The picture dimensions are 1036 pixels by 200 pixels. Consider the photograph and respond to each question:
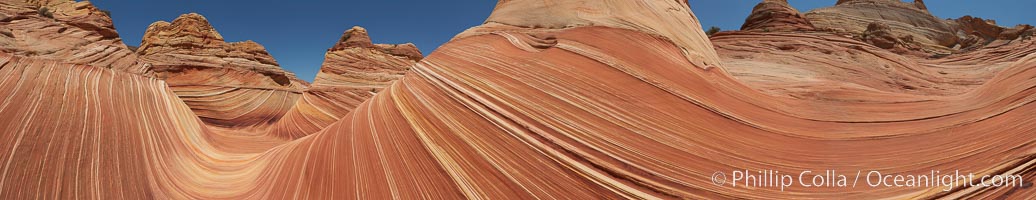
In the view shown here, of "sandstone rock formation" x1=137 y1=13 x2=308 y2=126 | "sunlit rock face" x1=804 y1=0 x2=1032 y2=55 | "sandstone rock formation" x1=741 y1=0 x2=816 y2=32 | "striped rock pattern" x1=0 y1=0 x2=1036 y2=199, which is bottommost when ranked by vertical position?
Result: "striped rock pattern" x1=0 y1=0 x2=1036 y2=199

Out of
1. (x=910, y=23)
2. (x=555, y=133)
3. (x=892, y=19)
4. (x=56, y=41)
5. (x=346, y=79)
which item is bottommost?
(x=555, y=133)

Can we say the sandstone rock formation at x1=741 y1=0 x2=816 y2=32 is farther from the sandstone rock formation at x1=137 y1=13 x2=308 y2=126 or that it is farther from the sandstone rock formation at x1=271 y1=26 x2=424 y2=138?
the sandstone rock formation at x1=137 y1=13 x2=308 y2=126

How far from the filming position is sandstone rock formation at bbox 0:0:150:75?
653cm

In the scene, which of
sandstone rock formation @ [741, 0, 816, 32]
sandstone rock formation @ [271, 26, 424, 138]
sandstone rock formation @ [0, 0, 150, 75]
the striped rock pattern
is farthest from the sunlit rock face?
sandstone rock formation @ [0, 0, 150, 75]

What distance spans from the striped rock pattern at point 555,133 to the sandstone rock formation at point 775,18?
5.95 metres

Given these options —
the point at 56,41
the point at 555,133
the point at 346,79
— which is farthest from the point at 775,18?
the point at 56,41

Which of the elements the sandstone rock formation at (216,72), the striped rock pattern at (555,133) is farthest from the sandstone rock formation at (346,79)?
the striped rock pattern at (555,133)

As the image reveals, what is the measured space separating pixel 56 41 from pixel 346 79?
801cm

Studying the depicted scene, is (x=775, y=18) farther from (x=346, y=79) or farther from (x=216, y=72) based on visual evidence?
(x=216, y=72)

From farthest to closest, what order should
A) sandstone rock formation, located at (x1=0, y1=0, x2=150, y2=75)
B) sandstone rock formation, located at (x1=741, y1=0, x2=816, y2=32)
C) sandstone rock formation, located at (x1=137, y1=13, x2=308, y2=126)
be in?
sandstone rock formation, located at (x1=137, y1=13, x2=308, y2=126) < sandstone rock formation, located at (x1=741, y1=0, x2=816, y2=32) < sandstone rock formation, located at (x1=0, y1=0, x2=150, y2=75)

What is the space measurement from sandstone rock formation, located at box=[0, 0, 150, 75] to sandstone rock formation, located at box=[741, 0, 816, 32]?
44.0ft

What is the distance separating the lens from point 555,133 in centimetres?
311

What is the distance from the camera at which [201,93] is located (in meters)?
14.0

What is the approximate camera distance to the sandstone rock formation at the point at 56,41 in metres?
6.53
